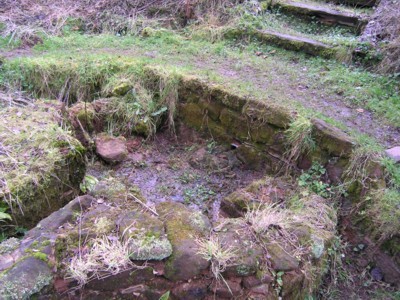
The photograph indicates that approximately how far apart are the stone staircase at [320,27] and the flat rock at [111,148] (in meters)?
2.67

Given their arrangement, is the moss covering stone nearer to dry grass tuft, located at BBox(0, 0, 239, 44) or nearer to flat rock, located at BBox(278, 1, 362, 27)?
dry grass tuft, located at BBox(0, 0, 239, 44)

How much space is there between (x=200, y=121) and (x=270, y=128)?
0.97 meters

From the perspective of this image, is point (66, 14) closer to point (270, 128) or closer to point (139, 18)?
point (139, 18)

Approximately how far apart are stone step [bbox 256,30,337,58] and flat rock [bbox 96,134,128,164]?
2613 mm

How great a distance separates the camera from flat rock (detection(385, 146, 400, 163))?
3.16 m

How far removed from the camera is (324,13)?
5.58m

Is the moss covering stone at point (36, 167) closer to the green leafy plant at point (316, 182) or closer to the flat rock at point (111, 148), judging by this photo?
the flat rock at point (111, 148)

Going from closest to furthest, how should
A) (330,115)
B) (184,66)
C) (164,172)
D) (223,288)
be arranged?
(223,288) < (330,115) < (164,172) < (184,66)

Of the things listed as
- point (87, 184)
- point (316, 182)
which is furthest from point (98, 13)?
point (316, 182)

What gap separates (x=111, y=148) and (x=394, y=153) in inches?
114

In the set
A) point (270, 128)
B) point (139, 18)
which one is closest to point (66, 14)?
point (139, 18)

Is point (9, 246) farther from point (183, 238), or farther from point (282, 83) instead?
point (282, 83)

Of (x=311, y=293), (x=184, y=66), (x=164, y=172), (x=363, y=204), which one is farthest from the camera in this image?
(x=184, y=66)

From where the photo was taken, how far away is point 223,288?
7.14ft
